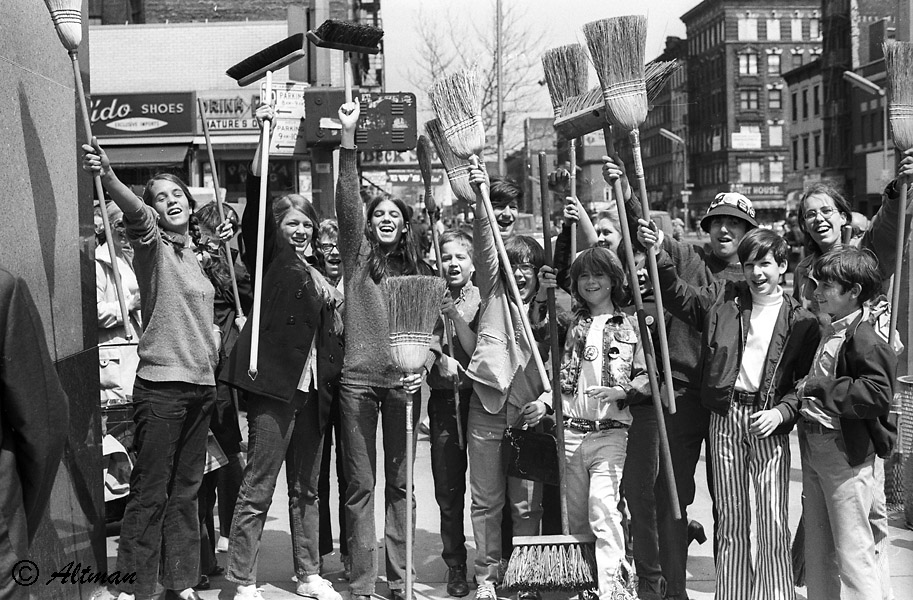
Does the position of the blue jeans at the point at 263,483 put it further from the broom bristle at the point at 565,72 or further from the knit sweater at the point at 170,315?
the broom bristle at the point at 565,72

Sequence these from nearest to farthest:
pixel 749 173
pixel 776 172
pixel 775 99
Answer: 1. pixel 775 99
2. pixel 776 172
3. pixel 749 173

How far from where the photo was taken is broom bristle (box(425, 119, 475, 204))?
16.6 feet

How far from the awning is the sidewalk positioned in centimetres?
1445

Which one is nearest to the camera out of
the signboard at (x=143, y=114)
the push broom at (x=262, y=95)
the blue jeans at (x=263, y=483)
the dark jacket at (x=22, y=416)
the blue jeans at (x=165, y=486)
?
the dark jacket at (x=22, y=416)

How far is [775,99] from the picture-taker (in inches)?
2921

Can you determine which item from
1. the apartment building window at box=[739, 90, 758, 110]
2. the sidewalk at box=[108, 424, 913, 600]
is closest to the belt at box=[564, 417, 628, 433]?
the sidewalk at box=[108, 424, 913, 600]

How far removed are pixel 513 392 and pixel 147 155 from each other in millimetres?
17058

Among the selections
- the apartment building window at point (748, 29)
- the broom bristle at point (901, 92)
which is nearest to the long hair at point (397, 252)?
the broom bristle at point (901, 92)

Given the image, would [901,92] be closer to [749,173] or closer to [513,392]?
[513,392]

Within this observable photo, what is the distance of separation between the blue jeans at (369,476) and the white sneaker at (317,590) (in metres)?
0.11

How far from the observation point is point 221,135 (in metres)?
21.1

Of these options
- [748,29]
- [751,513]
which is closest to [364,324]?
[751,513]

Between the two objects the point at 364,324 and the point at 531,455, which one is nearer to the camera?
the point at 531,455

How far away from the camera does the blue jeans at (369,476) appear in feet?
16.5
